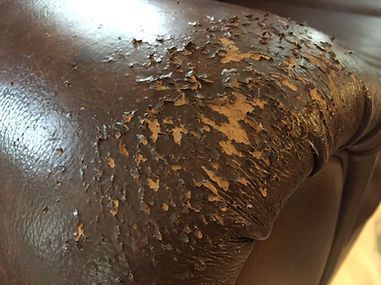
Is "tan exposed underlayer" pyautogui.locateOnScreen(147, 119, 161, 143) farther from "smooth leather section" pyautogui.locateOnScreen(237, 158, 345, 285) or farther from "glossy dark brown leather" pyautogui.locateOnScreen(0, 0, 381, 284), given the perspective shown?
"smooth leather section" pyautogui.locateOnScreen(237, 158, 345, 285)

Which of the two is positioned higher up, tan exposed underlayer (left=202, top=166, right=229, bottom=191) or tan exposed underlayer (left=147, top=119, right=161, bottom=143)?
tan exposed underlayer (left=147, top=119, right=161, bottom=143)

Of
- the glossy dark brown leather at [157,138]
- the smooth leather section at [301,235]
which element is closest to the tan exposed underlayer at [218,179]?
the glossy dark brown leather at [157,138]

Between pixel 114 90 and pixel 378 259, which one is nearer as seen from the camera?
pixel 114 90

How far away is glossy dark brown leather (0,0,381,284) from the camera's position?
1.32 feet

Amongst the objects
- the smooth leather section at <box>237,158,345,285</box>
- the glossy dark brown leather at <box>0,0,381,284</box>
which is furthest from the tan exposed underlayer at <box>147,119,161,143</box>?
the smooth leather section at <box>237,158,345,285</box>

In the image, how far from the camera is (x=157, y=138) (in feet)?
1.34

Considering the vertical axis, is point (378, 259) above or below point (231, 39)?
below

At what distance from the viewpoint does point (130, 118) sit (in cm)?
42

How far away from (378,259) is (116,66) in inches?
32.3

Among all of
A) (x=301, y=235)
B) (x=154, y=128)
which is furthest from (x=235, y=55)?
(x=301, y=235)

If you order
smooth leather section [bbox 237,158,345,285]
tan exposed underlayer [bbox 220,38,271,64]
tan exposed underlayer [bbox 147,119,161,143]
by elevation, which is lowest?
smooth leather section [bbox 237,158,345,285]

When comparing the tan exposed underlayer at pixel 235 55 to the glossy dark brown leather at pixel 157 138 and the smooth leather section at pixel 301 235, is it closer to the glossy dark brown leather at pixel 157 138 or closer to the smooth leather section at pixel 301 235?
the glossy dark brown leather at pixel 157 138

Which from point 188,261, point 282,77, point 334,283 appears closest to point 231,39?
point 282,77

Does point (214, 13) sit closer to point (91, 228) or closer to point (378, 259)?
point (91, 228)
